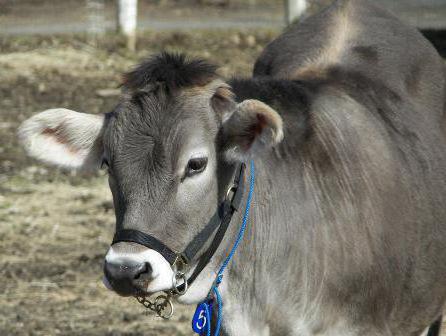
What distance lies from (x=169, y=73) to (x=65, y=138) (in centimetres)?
54

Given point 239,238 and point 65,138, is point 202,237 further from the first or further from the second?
point 65,138

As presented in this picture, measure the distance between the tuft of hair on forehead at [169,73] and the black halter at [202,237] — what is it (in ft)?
1.24

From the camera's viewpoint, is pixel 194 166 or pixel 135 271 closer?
pixel 135 271

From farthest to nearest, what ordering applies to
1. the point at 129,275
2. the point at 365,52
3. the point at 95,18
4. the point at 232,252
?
the point at 95,18
the point at 365,52
the point at 232,252
the point at 129,275

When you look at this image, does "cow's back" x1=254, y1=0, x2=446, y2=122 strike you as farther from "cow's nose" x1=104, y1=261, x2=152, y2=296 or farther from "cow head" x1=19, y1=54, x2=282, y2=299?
"cow's nose" x1=104, y1=261, x2=152, y2=296

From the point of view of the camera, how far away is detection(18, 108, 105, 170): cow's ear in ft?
14.0

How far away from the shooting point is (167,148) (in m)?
3.94

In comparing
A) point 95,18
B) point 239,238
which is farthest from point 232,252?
point 95,18

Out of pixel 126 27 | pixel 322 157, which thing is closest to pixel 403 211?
pixel 322 157

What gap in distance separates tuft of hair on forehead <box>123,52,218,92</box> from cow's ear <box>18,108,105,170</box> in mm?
245

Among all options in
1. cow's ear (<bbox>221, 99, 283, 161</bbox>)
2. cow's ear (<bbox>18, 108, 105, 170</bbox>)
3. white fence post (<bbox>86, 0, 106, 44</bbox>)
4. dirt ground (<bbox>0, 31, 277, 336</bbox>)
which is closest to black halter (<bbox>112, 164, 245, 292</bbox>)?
cow's ear (<bbox>221, 99, 283, 161</bbox>)

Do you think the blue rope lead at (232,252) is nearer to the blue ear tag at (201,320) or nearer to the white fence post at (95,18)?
the blue ear tag at (201,320)

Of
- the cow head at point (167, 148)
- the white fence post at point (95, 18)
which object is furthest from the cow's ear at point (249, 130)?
the white fence post at point (95, 18)

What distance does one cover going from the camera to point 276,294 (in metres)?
4.48
